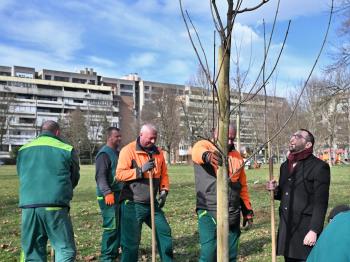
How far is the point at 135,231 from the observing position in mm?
6016

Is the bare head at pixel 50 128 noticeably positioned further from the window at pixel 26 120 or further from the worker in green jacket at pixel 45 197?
the window at pixel 26 120

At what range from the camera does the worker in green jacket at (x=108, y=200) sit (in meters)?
6.83

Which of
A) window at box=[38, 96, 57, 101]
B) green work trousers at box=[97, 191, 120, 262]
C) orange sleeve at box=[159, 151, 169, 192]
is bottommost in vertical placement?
green work trousers at box=[97, 191, 120, 262]

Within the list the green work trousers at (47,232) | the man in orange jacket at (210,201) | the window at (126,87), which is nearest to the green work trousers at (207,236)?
the man in orange jacket at (210,201)

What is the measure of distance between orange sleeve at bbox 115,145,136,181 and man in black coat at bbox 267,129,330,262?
78.0 inches

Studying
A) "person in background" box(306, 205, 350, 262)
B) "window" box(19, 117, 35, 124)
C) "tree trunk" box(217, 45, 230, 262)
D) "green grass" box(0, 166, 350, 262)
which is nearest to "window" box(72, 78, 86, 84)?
"window" box(19, 117, 35, 124)

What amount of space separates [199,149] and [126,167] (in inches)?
49.8

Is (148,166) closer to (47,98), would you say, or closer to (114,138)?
(114,138)

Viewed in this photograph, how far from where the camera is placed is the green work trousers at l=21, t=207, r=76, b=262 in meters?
4.93

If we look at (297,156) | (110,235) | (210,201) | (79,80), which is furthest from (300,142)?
(79,80)

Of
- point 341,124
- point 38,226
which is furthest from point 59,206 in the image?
point 341,124

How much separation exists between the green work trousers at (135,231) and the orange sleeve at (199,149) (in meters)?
1.21

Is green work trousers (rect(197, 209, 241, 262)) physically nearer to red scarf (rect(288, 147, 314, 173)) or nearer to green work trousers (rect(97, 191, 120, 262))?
red scarf (rect(288, 147, 314, 173))

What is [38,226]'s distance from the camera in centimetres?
498
